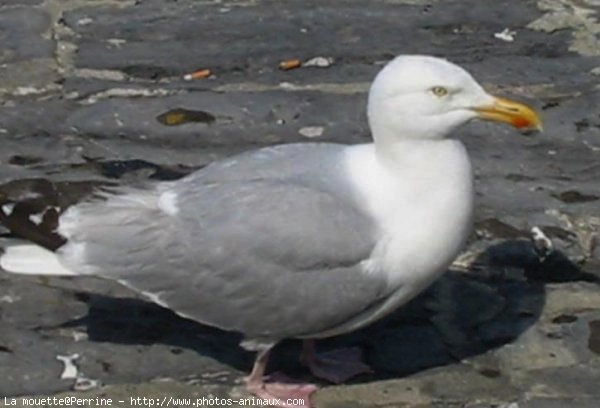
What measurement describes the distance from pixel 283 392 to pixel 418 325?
1.58 feet

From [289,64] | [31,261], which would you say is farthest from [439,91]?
[289,64]

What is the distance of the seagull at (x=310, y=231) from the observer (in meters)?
4.00

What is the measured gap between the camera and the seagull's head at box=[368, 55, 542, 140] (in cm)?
404

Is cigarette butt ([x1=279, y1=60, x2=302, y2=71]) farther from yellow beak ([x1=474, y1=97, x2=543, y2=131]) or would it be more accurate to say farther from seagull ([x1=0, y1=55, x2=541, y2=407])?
yellow beak ([x1=474, y1=97, x2=543, y2=131])

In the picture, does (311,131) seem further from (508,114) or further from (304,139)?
(508,114)

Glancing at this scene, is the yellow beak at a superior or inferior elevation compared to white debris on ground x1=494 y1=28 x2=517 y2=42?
superior

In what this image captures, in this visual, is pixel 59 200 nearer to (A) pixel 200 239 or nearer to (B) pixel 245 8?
(A) pixel 200 239

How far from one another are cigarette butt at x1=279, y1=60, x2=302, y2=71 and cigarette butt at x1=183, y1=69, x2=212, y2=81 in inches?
9.9

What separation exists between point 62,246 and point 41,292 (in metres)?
0.39

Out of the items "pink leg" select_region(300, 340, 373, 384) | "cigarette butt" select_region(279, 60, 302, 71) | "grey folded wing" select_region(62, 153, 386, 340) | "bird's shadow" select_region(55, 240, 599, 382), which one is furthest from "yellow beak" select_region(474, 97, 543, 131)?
"cigarette butt" select_region(279, 60, 302, 71)

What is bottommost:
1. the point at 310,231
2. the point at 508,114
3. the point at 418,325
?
the point at 418,325

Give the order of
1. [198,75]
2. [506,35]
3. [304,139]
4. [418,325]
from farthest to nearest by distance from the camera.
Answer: [506,35] → [198,75] → [304,139] → [418,325]

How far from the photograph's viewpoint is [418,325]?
443 centimetres

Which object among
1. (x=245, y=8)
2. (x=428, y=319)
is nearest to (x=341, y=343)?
(x=428, y=319)
